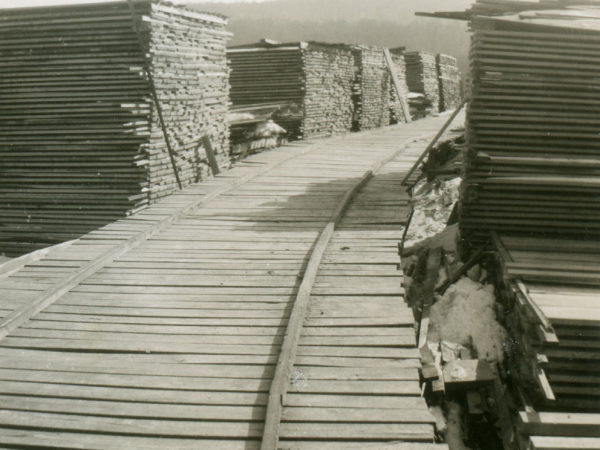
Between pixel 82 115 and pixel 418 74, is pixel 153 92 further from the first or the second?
pixel 418 74

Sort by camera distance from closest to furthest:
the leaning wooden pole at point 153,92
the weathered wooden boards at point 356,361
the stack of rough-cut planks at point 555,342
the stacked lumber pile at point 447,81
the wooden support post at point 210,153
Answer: the weathered wooden boards at point 356,361 → the stack of rough-cut planks at point 555,342 → the leaning wooden pole at point 153,92 → the wooden support post at point 210,153 → the stacked lumber pile at point 447,81

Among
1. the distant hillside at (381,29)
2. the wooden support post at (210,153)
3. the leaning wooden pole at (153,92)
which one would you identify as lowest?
the wooden support post at (210,153)

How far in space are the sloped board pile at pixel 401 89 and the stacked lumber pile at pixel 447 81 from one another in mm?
5785

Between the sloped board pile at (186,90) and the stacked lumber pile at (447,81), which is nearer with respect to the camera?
the sloped board pile at (186,90)

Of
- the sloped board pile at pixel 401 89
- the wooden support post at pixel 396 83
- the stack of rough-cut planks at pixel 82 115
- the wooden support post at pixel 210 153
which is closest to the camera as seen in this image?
the stack of rough-cut planks at pixel 82 115

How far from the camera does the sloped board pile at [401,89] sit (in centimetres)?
2456

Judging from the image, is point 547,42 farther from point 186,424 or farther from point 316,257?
point 186,424

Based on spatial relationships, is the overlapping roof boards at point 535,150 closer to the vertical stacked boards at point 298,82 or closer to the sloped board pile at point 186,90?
the sloped board pile at point 186,90

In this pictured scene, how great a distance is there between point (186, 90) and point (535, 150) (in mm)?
7449

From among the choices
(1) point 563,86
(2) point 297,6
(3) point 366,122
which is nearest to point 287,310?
(1) point 563,86

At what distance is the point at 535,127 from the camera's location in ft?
25.4

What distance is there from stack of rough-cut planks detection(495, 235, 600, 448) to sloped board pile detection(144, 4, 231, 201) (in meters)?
7.30

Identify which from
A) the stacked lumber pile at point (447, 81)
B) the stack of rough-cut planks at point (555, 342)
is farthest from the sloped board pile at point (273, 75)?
the stacked lumber pile at point (447, 81)

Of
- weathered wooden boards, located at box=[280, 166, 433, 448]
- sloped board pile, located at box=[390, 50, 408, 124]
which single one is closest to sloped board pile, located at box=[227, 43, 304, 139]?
sloped board pile, located at box=[390, 50, 408, 124]
